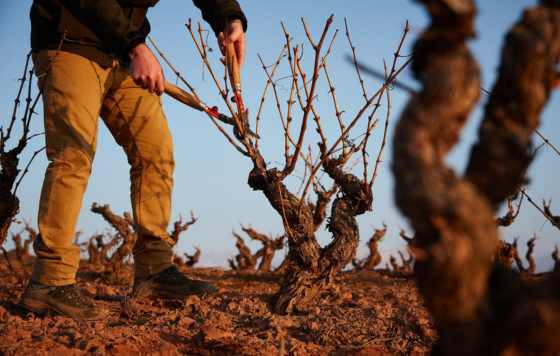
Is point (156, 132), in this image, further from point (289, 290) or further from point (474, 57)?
point (474, 57)

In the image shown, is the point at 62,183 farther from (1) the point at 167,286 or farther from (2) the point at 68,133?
(1) the point at 167,286

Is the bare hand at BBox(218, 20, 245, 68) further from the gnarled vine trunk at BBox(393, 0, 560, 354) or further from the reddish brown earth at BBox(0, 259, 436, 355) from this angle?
the gnarled vine trunk at BBox(393, 0, 560, 354)

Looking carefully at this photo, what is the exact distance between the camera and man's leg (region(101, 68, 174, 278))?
3.22 m

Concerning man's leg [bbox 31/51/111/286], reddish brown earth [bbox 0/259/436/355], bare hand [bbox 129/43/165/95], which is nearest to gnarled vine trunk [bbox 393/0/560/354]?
reddish brown earth [bbox 0/259/436/355]

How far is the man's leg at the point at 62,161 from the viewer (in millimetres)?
2713

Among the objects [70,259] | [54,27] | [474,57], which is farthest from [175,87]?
[474,57]

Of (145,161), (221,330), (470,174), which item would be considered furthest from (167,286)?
(470,174)

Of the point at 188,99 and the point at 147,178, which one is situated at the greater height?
the point at 188,99

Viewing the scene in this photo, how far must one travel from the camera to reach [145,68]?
2.53 m

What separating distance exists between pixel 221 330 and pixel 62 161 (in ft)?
4.23

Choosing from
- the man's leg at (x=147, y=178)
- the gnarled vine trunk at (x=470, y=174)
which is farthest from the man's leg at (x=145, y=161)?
the gnarled vine trunk at (x=470, y=174)

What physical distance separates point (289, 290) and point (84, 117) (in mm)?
1612

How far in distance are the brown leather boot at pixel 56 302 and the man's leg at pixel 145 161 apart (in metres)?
0.58

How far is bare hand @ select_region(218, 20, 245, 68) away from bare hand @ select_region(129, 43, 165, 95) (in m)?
0.79
